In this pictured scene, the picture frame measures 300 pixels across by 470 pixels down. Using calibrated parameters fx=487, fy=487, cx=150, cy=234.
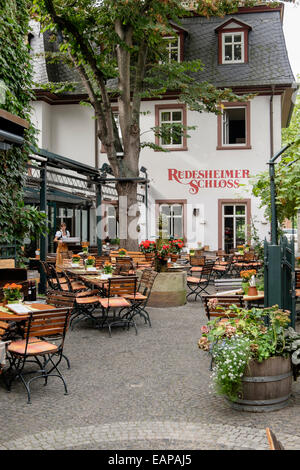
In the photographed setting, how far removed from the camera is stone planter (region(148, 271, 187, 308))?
11.2 m

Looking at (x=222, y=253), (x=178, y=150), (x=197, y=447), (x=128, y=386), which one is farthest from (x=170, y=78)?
(x=197, y=447)

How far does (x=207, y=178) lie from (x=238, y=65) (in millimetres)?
4929

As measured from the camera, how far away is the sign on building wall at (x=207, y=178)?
1939 cm

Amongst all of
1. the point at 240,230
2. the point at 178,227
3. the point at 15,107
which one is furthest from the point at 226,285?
the point at 178,227

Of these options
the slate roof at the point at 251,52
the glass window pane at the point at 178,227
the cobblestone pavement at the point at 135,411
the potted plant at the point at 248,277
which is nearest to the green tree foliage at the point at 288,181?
the potted plant at the point at 248,277

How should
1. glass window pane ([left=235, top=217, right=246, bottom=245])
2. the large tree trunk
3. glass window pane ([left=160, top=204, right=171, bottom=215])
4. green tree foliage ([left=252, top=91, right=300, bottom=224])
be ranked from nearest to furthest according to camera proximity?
green tree foliage ([left=252, top=91, right=300, bottom=224])
the large tree trunk
glass window pane ([left=235, top=217, right=246, bottom=245])
glass window pane ([left=160, top=204, right=171, bottom=215])

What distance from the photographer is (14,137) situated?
17.6 feet

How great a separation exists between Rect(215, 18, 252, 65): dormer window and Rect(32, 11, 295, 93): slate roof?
0.27 metres

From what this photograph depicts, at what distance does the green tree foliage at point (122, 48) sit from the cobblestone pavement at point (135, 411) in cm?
847

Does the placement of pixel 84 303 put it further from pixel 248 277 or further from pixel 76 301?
pixel 248 277

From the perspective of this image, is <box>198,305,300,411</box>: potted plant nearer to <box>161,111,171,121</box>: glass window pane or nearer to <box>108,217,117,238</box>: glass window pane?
<box>108,217,117,238</box>: glass window pane

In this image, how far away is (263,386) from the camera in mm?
4629

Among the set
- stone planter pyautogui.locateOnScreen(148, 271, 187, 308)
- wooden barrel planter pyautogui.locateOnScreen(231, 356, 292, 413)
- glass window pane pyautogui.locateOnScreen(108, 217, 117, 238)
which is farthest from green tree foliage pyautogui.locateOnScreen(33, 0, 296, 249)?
wooden barrel planter pyautogui.locateOnScreen(231, 356, 292, 413)
